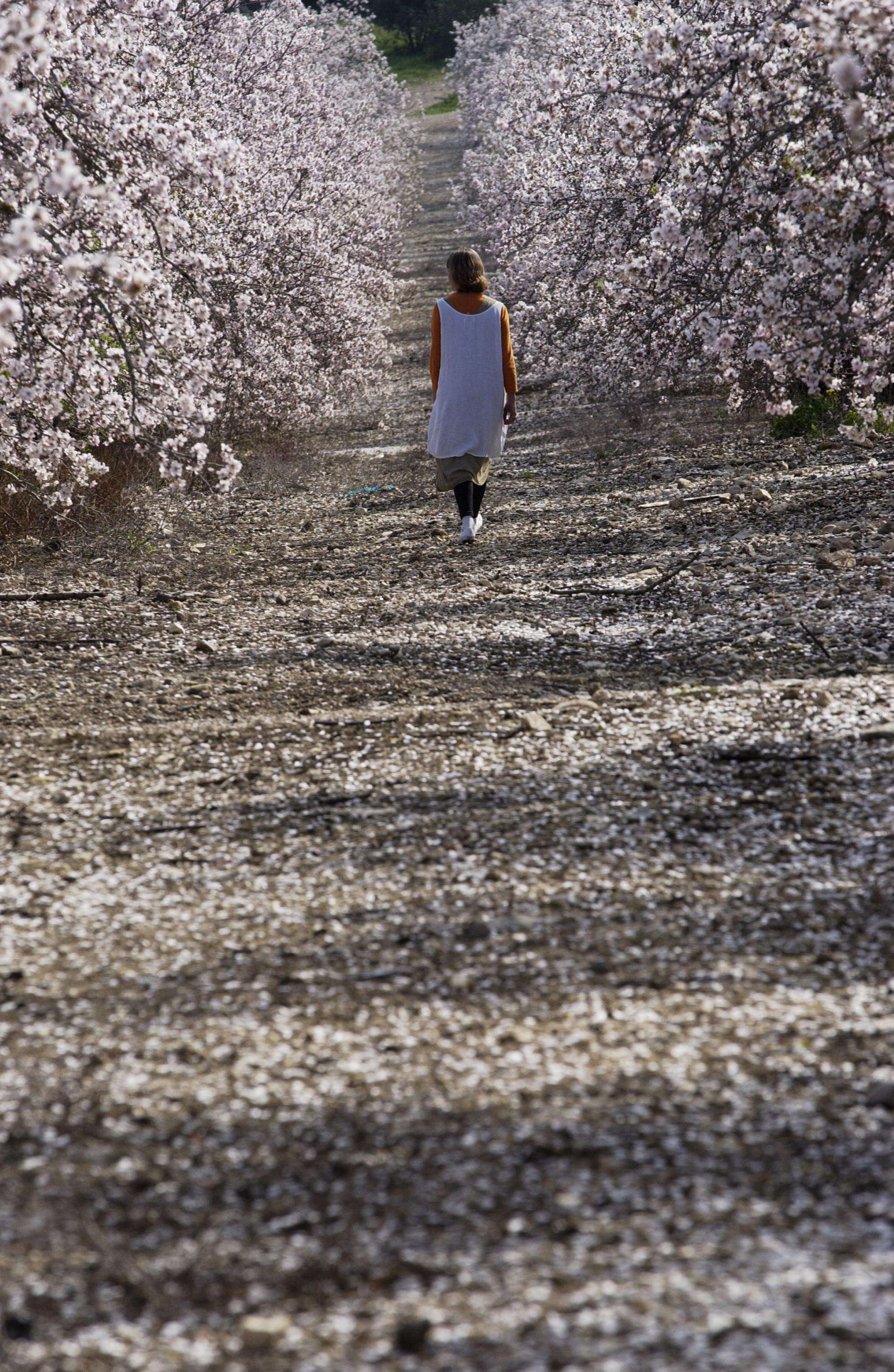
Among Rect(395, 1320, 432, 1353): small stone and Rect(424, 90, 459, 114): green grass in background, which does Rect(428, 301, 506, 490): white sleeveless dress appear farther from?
Rect(424, 90, 459, 114): green grass in background

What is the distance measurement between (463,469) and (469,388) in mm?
705

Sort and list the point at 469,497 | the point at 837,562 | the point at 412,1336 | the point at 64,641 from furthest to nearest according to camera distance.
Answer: the point at 469,497 → the point at 837,562 → the point at 64,641 → the point at 412,1336

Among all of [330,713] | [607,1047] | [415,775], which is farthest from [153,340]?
[607,1047]

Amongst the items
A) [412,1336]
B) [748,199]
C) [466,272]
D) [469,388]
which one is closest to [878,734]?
[748,199]

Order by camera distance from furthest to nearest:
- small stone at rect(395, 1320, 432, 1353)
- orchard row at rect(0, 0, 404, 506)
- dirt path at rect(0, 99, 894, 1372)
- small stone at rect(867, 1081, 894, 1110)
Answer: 1. orchard row at rect(0, 0, 404, 506)
2. small stone at rect(867, 1081, 894, 1110)
3. dirt path at rect(0, 99, 894, 1372)
4. small stone at rect(395, 1320, 432, 1353)

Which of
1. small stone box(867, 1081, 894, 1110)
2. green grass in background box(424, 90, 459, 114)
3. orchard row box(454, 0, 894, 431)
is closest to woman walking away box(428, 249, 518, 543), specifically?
orchard row box(454, 0, 894, 431)

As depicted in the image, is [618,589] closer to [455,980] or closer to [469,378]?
[469,378]

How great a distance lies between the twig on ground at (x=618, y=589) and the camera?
8.44m

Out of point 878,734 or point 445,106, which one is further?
point 445,106

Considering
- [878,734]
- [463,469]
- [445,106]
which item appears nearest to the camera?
[878,734]

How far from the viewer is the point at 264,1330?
2.59m

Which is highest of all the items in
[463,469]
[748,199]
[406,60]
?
[406,60]

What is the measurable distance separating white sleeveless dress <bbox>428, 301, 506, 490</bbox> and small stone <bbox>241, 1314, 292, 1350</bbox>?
7.80 meters

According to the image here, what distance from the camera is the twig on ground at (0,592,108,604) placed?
8.48 m
